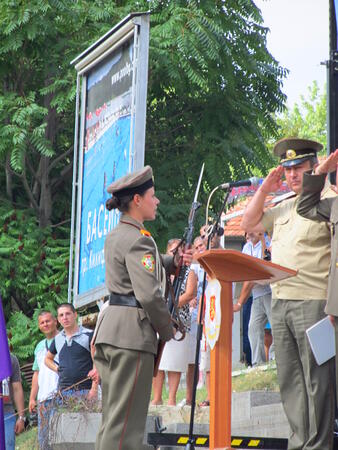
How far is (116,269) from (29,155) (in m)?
9.05

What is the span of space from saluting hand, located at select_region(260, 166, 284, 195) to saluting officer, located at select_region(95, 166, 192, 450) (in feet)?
2.98

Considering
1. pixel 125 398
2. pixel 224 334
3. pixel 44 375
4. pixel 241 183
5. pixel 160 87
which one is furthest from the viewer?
pixel 160 87

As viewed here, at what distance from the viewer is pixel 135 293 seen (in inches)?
249

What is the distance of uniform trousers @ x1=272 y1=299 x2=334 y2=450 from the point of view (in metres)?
6.63

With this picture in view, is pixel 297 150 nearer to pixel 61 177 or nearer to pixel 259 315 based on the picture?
pixel 259 315

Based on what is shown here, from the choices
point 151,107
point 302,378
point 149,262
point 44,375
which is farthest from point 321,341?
point 151,107

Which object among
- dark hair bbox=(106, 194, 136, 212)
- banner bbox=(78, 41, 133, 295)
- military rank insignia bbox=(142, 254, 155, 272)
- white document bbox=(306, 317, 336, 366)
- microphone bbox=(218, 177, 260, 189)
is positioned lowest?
white document bbox=(306, 317, 336, 366)

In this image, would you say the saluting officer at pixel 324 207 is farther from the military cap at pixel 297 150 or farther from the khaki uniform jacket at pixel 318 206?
the military cap at pixel 297 150

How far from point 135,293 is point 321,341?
1.25m

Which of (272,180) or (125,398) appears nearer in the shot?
(125,398)

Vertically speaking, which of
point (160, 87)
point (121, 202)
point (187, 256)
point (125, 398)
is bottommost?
point (125, 398)

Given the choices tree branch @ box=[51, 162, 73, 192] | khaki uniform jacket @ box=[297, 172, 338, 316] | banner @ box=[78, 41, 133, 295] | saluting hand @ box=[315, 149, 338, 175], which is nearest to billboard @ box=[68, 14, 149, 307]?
banner @ box=[78, 41, 133, 295]

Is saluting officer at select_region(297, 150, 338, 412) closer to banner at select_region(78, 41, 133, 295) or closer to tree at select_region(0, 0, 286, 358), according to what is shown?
banner at select_region(78, 41, 133, 295)

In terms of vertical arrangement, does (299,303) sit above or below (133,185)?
below
